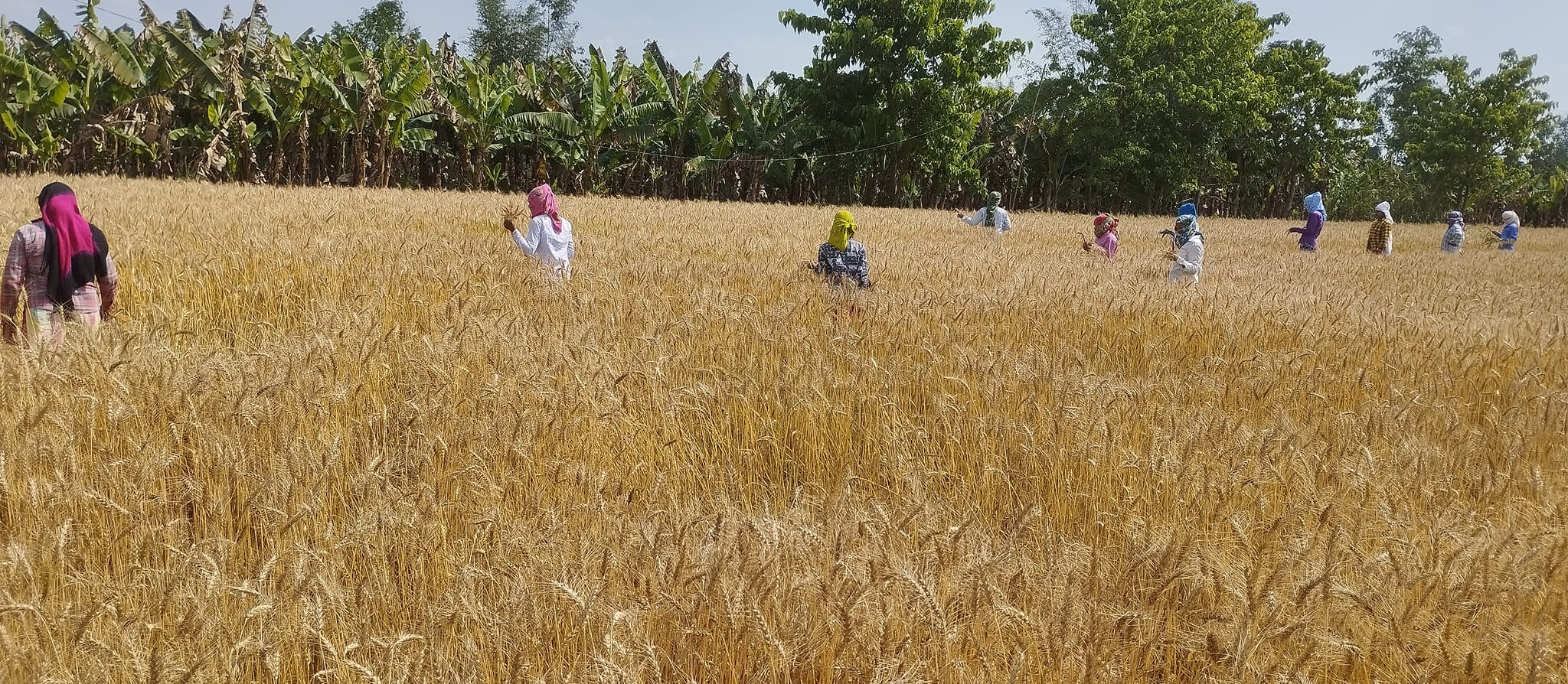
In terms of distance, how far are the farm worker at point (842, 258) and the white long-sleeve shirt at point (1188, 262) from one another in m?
3.86

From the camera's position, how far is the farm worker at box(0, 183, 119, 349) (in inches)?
173

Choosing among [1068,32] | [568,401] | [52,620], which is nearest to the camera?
[52,620]

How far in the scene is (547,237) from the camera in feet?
23.6

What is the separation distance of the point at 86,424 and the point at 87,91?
2448 centimetres

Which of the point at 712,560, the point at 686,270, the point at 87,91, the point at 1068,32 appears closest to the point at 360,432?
the point at 712,560

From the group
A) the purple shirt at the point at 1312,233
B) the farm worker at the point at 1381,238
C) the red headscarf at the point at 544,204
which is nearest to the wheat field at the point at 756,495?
the red headscarf at the point at 544,204

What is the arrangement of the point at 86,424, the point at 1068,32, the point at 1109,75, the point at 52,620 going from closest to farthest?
the point at 52,620 < the point at 86,424 < the point at 1109,75 < the point at 1068,32

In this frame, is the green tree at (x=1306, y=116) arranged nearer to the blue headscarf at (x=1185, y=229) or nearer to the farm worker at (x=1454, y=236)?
the farm worker at (x=1454, y=236)

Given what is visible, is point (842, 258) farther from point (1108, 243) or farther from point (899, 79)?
point (899, 79)

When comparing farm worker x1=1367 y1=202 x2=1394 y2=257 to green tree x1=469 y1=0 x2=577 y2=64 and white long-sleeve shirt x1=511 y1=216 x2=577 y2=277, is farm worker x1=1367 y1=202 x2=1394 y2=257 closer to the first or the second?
white long-sleeve shirt x1=511 y1=216 x2=577 y2=277

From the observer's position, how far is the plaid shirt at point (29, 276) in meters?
4.38

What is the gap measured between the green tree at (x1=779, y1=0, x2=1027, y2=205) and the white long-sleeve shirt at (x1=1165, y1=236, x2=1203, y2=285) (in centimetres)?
2195

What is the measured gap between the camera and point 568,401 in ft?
11.5

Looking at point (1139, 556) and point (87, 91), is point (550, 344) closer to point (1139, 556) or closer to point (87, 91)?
point (1139, 556)
